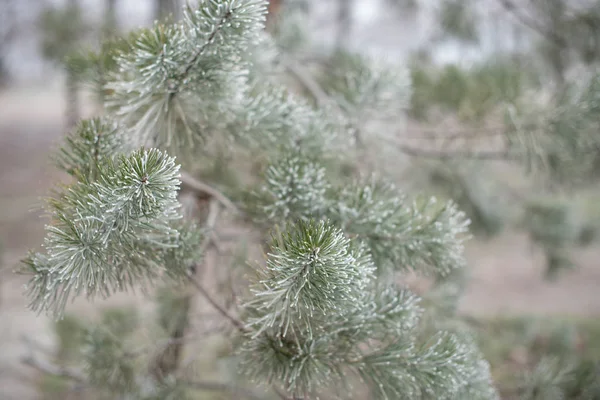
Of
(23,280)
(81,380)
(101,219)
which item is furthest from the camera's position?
(23,280)

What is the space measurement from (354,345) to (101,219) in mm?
329

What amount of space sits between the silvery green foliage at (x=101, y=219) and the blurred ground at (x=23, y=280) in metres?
1.17

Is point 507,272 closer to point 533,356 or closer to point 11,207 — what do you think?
point 533,356

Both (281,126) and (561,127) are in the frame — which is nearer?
(281,126)

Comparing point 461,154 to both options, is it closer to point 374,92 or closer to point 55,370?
point 374,92

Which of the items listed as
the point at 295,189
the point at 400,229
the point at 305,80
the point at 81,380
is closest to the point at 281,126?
the point at 295,189

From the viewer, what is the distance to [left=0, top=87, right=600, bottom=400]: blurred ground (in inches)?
89.4

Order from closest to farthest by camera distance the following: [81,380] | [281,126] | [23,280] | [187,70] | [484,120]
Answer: [187,70] < [281,126] < [81,380] < [484,120] < [23,280]

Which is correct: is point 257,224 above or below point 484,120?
below

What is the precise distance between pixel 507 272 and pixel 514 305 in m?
0.58

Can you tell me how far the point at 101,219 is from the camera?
0.46 m

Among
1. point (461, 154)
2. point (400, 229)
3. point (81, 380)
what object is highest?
point (461, 154)

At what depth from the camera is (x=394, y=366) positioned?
0.59 m

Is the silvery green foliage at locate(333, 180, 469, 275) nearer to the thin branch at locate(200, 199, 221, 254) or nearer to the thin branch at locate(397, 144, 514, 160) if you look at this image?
the thin branch at locate(200, 199, 221, 254)
